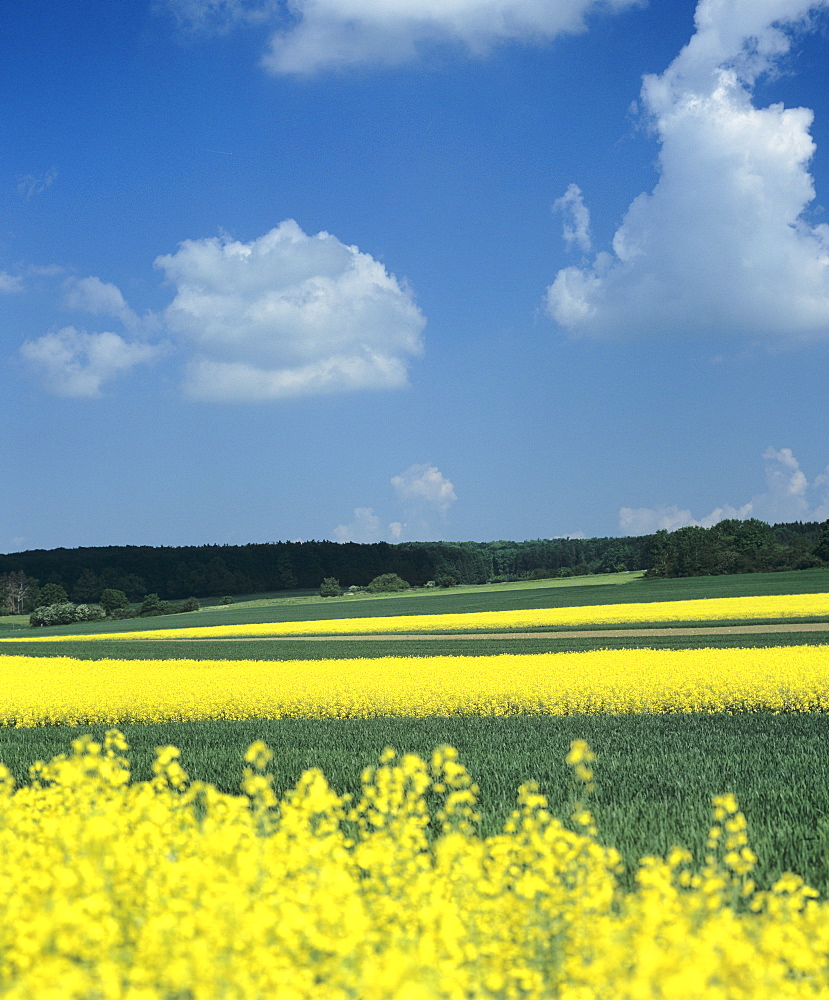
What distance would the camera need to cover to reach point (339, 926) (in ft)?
14.6

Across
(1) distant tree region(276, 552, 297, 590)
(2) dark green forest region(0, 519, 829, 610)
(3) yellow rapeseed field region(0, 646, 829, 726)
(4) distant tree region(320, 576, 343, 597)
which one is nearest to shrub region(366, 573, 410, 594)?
(4) distant tree region(320, 576, 343, 597)

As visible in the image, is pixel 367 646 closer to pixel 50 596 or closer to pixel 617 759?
pixel 617 759

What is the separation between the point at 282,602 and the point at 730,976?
89.4 metres

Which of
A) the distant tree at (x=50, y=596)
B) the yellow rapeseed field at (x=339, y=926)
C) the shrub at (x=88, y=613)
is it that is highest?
the yellow rapeseed field at (x=339, y=926)

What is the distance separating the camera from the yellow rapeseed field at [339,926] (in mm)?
3559

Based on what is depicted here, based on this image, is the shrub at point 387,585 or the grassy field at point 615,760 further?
the shrub at point 387,585

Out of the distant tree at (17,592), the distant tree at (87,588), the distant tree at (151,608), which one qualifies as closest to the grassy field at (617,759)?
the distant tree at (151,608)

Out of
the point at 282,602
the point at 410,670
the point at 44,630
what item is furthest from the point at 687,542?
the point at 410,670

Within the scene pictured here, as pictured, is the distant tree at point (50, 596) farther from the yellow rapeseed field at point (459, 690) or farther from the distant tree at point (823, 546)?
the distant tree at point (823, 546)

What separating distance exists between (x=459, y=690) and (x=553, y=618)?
2987 centimetres

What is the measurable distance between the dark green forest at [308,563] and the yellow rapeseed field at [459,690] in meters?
73.6

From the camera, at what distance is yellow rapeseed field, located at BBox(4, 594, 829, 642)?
42.4 m

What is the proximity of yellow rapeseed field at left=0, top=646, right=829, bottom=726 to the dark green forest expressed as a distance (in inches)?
2897

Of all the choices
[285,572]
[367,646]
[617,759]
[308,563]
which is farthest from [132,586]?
[617,759]
